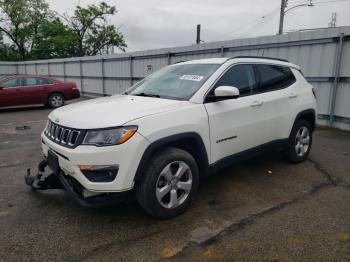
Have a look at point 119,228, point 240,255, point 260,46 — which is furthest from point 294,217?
point 260,46

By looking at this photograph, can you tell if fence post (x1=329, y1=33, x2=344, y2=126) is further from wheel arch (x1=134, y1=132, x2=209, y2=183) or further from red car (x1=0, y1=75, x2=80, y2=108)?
red car (x1=0, y1=75, x2=80, y2=108)

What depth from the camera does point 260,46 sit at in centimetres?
897

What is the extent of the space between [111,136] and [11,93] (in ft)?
34.7

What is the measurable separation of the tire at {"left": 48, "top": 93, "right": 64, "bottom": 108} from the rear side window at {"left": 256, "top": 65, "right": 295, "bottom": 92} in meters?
10.3

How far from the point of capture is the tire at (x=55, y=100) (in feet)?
40.5

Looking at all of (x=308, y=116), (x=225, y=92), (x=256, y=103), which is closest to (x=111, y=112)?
(x=225, y=92)

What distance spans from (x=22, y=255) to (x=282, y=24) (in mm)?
21465

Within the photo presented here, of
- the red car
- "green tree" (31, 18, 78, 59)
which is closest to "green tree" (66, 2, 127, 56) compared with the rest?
"green tree" (31, 18, 78, 59)

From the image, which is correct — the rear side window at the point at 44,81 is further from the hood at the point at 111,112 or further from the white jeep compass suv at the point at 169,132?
the hood at the point at 111,112

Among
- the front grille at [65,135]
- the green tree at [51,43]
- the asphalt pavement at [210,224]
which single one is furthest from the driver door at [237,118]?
the green tree at [51,43]

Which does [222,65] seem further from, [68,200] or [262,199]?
[68,200]

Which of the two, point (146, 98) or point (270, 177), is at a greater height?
point (146, 98)

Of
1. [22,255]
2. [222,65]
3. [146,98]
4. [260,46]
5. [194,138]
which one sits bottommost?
[22,255]

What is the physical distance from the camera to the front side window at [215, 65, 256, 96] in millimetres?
3660
